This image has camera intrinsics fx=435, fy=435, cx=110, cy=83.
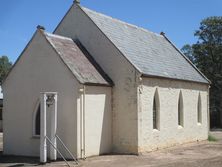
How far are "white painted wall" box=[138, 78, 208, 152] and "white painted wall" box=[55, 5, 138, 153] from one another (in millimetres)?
433

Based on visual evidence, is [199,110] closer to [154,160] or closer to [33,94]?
[154,160]

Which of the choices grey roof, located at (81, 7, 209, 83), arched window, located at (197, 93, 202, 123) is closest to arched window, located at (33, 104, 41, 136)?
grey roof, located at (81, 7, 209, 83)

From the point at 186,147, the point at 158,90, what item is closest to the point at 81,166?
the point at 158,90

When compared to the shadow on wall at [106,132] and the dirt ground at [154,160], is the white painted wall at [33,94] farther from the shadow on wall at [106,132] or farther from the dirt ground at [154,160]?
the shadow on wall at [106,132]

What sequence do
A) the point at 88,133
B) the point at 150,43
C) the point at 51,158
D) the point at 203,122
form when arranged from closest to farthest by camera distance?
the point at 51,158 < the point at 88,133 < the point at 150,43 < the point at 203,122

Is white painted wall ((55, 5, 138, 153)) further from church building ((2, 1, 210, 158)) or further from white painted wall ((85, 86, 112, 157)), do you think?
white painted wall ((85, 86, 112, 157))

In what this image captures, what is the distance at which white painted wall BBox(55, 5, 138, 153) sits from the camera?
22.1 metres

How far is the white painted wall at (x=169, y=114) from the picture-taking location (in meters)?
22.7

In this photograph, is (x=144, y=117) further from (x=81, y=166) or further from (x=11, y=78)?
(x=11, y=78)

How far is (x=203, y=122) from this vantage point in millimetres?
31422

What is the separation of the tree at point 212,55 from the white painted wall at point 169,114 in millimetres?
21114

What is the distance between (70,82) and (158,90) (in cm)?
616

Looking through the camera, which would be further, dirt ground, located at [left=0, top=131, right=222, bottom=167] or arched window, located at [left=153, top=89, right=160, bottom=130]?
arched window, located at [left=153, top=89, right=160, bottom=130]

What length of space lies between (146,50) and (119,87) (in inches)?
198
